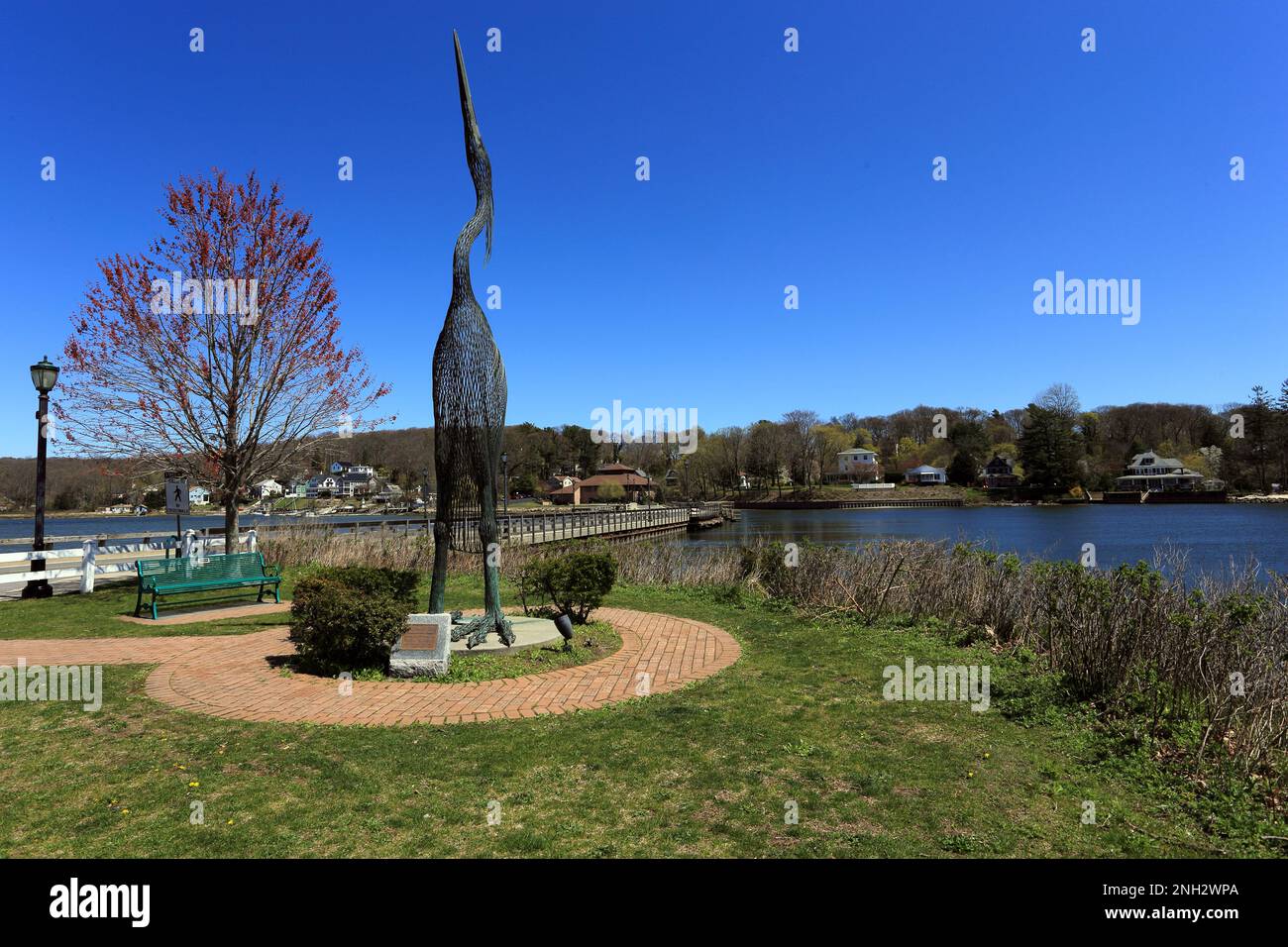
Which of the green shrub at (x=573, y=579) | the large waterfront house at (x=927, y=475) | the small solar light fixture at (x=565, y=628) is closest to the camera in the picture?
the small solar light fixture at (x=565, y=628)

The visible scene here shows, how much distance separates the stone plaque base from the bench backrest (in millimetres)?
6419

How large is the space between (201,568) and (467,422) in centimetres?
718

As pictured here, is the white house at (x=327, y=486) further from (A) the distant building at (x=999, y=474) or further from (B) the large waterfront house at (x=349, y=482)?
(A) the distant building at (x=999, y=474)

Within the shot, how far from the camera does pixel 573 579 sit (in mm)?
9422

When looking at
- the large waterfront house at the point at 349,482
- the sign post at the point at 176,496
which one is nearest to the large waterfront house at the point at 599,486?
the large waterfront house at the point at 349,482

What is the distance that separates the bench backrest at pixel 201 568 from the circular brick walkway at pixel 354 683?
6.61ft

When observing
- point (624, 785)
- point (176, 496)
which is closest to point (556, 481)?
point (176, 496)

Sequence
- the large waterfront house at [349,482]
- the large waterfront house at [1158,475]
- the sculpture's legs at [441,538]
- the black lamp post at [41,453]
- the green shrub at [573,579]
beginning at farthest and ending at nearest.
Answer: the large waterfront house at [349,482]
the large waterfront house at [1158,475]
the black lamp post at [41,453]
the green shrub at [573,579]
the sculpture's legs at [441,538]

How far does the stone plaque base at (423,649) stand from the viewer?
716cm

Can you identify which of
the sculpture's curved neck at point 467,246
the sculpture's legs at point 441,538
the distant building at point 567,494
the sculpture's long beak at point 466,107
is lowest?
the distant building at point 567,494

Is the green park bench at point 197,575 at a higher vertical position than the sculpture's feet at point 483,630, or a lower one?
higher

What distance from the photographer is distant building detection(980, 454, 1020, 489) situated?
87.4 meters
